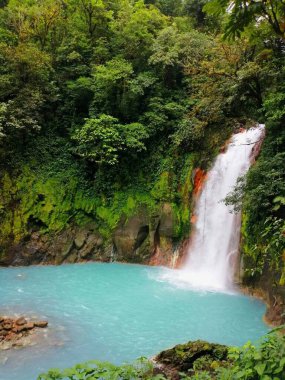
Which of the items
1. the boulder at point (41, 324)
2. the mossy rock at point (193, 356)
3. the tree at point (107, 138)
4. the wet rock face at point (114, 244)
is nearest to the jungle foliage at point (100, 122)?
the tree at point (107, 138)

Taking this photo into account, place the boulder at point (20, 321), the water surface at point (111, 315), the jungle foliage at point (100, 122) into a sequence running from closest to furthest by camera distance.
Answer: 1. the water surface at point (111, 315)
2. the boulder at point (20, 321)
3. the jungle foliage at point (100, 122)

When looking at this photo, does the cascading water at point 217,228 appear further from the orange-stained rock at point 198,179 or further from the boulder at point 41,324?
the boulder at point 41,324

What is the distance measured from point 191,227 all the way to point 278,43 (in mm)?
6869

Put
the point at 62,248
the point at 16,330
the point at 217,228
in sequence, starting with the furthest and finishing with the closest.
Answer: the point at 62,248 → the point at 217,228 → the point at 16,330

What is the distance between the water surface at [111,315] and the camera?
7.44 m

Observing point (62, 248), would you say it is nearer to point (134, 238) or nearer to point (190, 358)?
point (134, 238)

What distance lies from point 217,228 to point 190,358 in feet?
22.7

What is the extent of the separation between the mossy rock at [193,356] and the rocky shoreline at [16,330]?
10.3 feet

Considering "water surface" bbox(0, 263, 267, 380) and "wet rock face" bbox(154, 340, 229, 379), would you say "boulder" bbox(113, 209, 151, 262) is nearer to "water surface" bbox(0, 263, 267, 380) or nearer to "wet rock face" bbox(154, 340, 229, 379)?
"water surface" bbox(0, 263, 267, 380)

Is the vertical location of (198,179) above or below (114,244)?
above

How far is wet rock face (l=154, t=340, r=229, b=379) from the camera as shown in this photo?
6.23 metres

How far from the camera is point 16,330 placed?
8.23 meters

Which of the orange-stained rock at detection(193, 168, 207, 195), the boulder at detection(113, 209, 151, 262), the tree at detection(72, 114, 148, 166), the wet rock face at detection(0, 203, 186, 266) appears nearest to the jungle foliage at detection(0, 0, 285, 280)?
the tree at detection(72, 114, 148, 166)

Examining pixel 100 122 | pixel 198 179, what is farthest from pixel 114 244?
pixel 100 122
